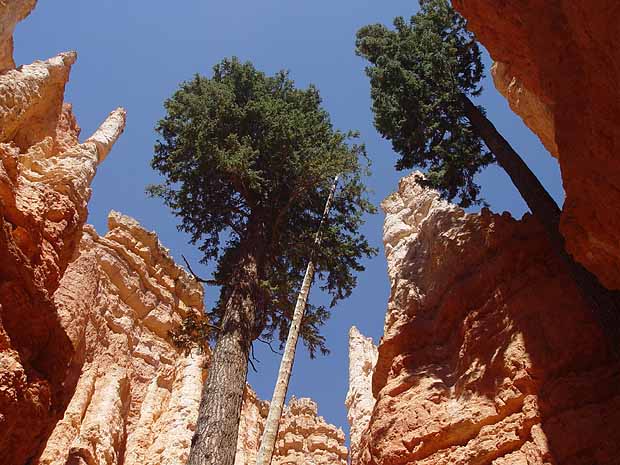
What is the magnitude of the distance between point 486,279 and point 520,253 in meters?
0.86

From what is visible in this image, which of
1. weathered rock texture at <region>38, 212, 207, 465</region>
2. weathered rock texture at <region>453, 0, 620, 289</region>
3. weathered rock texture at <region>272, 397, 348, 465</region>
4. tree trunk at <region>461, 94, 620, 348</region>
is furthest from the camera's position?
weathered rock texture at <region>272, 397, 348, 465</region>

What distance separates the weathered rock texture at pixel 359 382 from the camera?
2289cm

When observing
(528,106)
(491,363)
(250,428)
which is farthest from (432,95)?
(250,428)

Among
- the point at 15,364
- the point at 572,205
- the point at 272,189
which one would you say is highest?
the point at 272,189

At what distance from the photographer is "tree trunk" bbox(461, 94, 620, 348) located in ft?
28.8

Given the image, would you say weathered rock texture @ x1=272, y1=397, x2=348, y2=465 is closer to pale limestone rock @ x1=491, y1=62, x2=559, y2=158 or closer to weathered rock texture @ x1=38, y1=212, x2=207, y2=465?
weathered rock texture @ x1=38, y1=212, x2=207, y2=465

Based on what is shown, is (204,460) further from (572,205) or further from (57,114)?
(57,114)

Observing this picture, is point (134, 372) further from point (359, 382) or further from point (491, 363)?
point (491, 363)

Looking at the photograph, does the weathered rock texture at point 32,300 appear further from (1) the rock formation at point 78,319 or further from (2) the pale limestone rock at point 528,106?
(2) the pale limestone rock at point 528,106

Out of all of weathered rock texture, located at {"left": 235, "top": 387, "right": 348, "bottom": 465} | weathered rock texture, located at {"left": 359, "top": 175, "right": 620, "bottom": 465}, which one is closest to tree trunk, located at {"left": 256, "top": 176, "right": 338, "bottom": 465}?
weathered rock texture, located at {"left": 359, "top": 175, "right": 620, "bottom": 465}

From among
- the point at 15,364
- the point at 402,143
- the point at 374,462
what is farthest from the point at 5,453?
the point at 402,143

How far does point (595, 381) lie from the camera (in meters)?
8.48

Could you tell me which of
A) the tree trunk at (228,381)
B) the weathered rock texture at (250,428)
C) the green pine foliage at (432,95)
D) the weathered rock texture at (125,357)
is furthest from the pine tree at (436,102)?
the weathered rock texture at (250,428)

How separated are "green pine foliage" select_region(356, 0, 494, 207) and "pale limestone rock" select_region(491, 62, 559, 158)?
1277 millimetres
